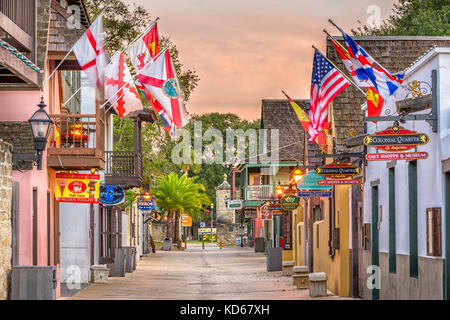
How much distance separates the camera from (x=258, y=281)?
2880cm

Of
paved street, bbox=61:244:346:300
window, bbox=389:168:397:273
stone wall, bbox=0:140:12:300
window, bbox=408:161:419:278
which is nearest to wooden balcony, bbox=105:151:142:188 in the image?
paved street, bbox=61:244:346:300

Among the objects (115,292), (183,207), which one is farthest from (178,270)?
(183,207)

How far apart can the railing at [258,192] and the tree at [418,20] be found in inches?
475

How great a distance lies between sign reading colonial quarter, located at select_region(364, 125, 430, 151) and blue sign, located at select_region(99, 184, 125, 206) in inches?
632

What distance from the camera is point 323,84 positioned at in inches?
819

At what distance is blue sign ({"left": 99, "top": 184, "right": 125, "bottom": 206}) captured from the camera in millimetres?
29281

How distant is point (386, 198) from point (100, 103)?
302 inches

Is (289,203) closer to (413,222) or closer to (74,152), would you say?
(74,152)

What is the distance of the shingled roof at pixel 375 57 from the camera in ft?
80.0

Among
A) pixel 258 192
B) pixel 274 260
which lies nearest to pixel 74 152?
pixel 274 260

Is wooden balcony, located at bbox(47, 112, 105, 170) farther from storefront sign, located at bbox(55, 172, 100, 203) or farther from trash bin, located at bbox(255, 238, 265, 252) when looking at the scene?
trash bin, located at bbox(255, 238, 265, 252)

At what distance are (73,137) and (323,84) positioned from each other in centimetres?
610
